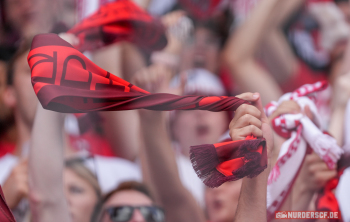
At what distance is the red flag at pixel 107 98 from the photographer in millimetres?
489

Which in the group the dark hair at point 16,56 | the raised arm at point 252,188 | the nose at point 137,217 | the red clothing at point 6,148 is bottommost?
the nose at point 137,217

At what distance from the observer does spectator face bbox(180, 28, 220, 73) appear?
1100 millimetres

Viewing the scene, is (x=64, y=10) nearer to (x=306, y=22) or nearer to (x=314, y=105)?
(x=314, y=105)

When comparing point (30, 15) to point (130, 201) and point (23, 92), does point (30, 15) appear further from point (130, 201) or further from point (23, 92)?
point (130, 201)

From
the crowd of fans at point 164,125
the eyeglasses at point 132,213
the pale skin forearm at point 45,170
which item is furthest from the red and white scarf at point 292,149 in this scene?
the pale skin forearm at point 45,170

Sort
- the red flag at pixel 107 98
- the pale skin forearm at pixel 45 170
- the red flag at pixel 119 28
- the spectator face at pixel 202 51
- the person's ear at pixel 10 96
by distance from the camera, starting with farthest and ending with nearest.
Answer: the spectator face at pixel 202 51
the person's ear at pixel 10 96
the red flag at pixel 119 28
the pale skin forearm at pixel 45 170
the red flag at pixel 107 98

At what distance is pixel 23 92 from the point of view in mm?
786

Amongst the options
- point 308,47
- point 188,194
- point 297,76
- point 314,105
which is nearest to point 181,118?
point 188,194

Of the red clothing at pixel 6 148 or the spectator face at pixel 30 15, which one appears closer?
the spectator face at pixel 30 15

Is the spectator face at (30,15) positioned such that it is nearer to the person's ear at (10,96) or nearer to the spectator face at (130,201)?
the person's ear at (10,96)

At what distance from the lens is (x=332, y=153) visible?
646mm

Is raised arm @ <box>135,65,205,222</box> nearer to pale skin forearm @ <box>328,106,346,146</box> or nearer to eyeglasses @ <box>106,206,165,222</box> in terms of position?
eyeglasses @ <box>106,206,165,222</box>

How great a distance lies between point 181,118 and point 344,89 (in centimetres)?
37

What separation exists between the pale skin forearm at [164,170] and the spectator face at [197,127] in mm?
47
